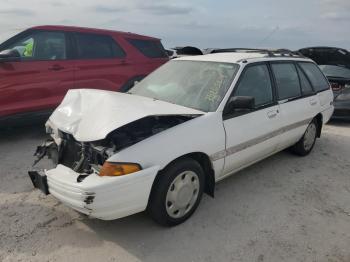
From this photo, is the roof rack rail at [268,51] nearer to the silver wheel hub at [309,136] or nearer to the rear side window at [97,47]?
the silver wheel hub at [309,136]

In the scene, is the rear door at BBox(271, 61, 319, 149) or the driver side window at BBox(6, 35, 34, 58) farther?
the driver side window at BBox(6, 35, 34, 58)

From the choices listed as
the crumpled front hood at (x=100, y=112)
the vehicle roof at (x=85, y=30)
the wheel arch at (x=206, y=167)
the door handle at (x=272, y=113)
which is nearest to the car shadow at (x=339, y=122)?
the door handle at (x=272, y=113)

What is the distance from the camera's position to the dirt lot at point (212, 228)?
2.92m

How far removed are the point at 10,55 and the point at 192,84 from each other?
3058 millimetres

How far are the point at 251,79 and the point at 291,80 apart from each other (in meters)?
1.09

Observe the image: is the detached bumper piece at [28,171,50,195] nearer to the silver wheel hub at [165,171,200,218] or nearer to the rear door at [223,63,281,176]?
the silver wheel hub at [165,171,200,218]

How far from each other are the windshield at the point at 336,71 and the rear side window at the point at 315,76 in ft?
10.3

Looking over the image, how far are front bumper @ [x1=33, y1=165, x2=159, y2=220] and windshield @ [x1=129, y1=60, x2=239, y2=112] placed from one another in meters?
1.12

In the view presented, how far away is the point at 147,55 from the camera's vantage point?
718 centimetres

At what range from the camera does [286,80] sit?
4695 mm

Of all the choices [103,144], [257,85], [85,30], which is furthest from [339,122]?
[103,144]

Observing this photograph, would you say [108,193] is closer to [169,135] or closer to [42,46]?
[169,135]

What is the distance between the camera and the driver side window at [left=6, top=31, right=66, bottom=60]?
545 cm

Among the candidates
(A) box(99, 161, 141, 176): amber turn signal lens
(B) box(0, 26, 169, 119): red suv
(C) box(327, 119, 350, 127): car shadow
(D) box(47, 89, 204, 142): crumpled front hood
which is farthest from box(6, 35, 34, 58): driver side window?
(C) box(327, 119, 350, 127): car shadow
